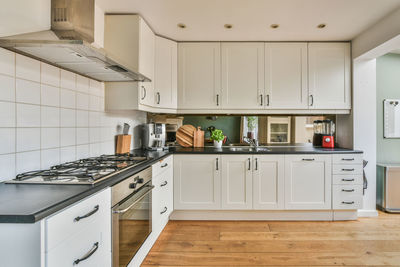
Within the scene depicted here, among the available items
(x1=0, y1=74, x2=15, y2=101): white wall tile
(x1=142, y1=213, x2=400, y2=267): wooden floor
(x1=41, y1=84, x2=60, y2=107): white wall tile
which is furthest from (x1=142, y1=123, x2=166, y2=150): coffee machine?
(x1=0, y1=74, x2=15, y2=101): white wall tile

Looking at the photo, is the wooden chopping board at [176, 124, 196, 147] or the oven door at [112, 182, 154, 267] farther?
the wooden chopping board at [176, 124, 196, 147]

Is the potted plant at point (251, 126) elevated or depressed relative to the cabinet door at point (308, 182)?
elevated

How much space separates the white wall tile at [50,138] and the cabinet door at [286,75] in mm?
2385

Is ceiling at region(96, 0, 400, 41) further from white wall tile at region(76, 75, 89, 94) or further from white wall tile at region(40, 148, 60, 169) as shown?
white wall tile at region(40, 148, 60, 169)

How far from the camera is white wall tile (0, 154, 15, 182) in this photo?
1345 mm

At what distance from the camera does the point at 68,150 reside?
1915mm

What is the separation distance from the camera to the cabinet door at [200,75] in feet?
10.4

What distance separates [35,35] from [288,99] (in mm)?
2741

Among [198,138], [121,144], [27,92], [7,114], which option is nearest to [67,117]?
[27,92]

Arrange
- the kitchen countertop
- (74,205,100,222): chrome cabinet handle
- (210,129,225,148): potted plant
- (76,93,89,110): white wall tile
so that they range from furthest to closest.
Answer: (210,129,225,148): potted plant, (76,93,89,110): white wall tile, (74,205,100,222): chrome cabinet handle, the kitchen countertop

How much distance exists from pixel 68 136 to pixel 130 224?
853 millimetres

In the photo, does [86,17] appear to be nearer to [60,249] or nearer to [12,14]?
[12,14]

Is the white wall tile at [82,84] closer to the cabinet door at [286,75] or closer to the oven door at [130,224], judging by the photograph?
the oven door at [130,224]

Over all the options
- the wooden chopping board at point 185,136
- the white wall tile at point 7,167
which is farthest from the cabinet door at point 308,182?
the white wall tile at point 7,167
